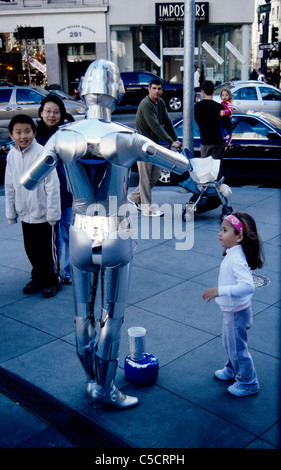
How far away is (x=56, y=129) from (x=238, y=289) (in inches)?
113

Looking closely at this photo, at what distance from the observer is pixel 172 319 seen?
15.7 feet

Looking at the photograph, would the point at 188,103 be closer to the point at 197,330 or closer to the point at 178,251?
the point at 178,251

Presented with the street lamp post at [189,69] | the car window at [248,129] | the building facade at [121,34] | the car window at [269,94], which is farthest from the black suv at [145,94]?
the street lamp post at [189,69]

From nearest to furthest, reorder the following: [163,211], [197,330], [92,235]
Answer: [92,235]
[197,330]
[163,211]

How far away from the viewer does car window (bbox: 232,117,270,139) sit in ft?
34.3

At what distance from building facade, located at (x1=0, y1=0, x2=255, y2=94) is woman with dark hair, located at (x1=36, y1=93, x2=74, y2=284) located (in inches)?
976

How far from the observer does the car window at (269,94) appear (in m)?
17.8

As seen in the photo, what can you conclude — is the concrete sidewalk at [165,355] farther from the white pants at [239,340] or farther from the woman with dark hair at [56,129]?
the woman with dark hair at [56,129]

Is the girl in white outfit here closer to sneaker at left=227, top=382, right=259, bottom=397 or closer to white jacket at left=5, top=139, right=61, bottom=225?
sneaker at left=227, top=382, right=259, bottom=397

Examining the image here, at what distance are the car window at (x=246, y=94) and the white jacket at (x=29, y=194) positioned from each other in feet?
44.4

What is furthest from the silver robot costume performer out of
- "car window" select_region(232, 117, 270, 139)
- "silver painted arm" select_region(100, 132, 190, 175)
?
"car window" select_region(232, 117, 270, 139)

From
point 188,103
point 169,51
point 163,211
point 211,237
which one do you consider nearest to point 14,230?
point 163,211

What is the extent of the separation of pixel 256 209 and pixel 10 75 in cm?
2578

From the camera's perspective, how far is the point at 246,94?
17594 mm
